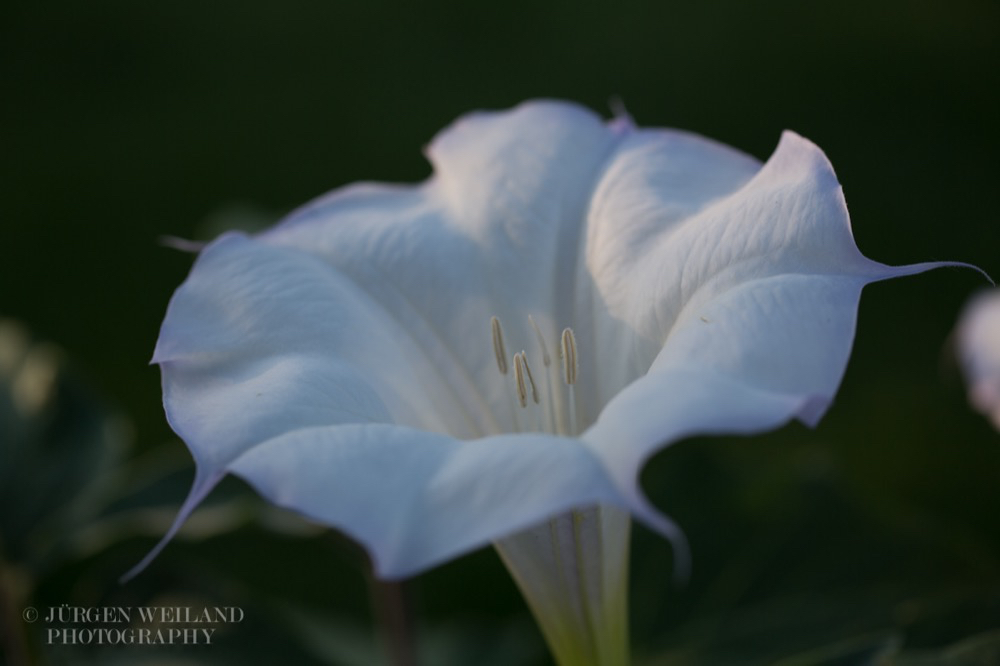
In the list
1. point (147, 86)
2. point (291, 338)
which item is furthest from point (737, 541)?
point (147, 86)

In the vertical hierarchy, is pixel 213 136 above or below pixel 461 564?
above

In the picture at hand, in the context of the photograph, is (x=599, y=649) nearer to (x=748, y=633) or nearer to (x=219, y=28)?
(x=748, y=633)

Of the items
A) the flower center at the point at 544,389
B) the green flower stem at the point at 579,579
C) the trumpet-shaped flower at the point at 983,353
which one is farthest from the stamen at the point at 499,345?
the trumpet-shaped flower at the point at 983,353

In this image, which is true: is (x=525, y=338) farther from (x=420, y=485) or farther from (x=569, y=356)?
(x=420, y=485)

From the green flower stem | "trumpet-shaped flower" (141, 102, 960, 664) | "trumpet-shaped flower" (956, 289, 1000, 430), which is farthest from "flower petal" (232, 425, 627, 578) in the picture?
"trumpet-shaped flower" (956, 289, 1000, 430)

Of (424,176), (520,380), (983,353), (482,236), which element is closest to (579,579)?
(520,380)

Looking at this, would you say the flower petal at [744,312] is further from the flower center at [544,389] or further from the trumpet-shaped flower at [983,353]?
the trumpet-shaped flower at [983,353]
